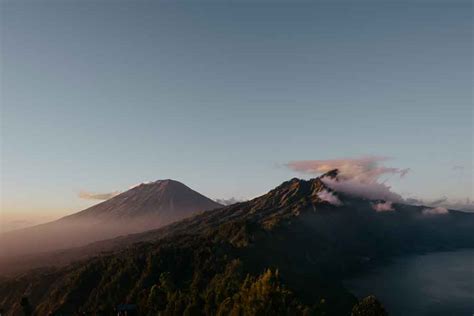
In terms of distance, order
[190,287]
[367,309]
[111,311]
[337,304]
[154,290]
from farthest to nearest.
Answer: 1. [337,304]
2. [190,287]
3. [154,290]
4. [111,311]
5. [367,309]

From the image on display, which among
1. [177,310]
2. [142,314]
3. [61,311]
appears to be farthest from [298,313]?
[61,311]

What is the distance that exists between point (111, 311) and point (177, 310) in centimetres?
2572

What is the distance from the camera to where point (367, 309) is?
128875 mm

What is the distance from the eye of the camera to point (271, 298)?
130625mm

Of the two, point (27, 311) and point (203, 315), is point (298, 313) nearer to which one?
point (203, 315)

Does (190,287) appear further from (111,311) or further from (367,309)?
(367,309)

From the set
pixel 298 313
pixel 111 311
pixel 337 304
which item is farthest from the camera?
pixel 337 304

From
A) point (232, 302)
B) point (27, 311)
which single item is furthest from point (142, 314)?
point (27, 311)

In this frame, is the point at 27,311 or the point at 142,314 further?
the point at 142,314

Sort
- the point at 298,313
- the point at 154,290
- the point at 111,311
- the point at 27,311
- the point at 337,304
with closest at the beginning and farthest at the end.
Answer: the point at 27,311 → the point at 298,313 → the point at 111,311 → the point at 154,290 → the point at 337,304

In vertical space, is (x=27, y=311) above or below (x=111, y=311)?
above

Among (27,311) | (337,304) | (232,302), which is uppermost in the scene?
(27,311)

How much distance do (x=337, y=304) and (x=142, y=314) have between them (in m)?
97.6

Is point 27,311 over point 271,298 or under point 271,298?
over
